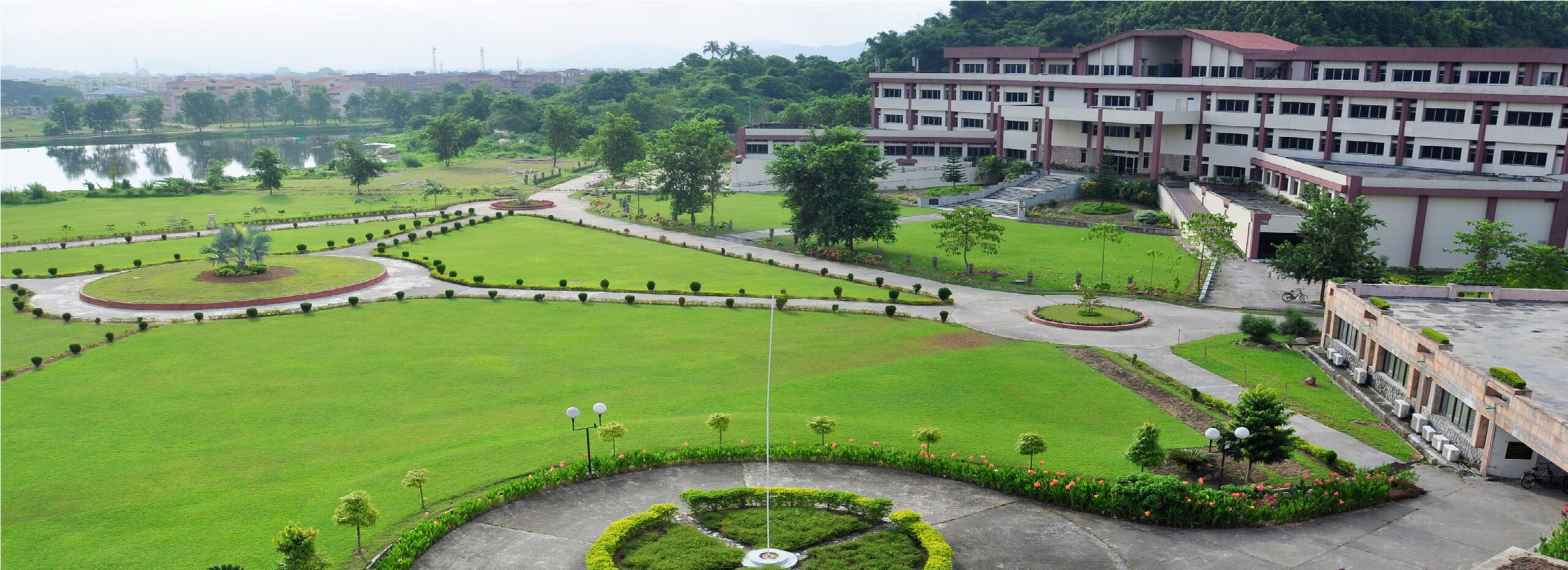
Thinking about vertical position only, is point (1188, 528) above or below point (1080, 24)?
below

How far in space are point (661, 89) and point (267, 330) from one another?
108m

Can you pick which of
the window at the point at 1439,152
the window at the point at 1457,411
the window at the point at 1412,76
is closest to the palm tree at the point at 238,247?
Result: the window at the point at 1457,411

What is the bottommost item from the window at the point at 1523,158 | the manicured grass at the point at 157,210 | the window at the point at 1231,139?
the manicured grass at the point at 157,210

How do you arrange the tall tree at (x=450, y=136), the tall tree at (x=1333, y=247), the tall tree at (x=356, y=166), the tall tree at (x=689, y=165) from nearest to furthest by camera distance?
the tall tree at (x=1333, y=247), the tall tree at (x=689, y=165), the tall tree at (x=356, y=166), the tall tree at (x=450, y=136)

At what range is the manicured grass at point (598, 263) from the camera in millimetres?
47125

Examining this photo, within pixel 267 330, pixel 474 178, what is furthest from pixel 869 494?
pixel 474 178

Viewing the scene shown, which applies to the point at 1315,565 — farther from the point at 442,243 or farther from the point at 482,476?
the point at 442,243

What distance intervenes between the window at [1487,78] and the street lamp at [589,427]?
2282 inches

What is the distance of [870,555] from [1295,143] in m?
55.6

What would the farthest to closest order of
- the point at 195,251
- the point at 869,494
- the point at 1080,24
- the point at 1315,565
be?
the point at 1080,24
the point at 195,251
the point at 869,494
the point at 1315,565

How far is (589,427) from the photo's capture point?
2697cm

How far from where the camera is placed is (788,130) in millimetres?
85125

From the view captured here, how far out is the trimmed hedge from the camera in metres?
23.3

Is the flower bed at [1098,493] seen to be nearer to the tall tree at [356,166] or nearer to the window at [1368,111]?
the window at [1368,111]
